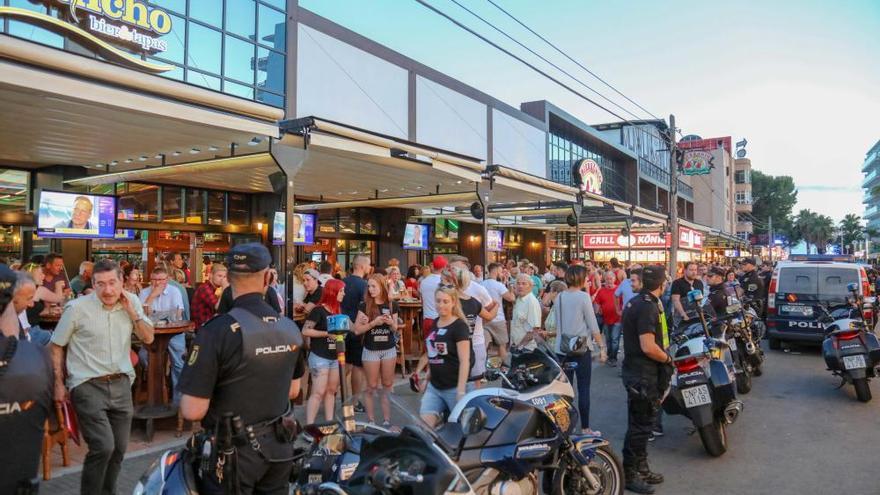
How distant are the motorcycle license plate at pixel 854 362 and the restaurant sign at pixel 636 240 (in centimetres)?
1935

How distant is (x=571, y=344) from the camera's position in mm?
6293

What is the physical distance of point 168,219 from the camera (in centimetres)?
1544

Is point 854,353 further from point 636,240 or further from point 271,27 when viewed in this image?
point 636,240

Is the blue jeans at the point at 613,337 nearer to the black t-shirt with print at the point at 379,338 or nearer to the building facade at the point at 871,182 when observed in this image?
the black t-shirt with print at the point at 379,338

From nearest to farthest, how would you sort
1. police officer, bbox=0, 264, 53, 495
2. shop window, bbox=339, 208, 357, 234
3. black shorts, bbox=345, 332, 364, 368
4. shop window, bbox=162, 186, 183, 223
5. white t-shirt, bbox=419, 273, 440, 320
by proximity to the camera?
police officer, bbox=0, 264, 53, 495, black shorts, bbox=345, 332, 364, 368, white t-shirt, bbox=419, 273, 440, 320, shop window, bbox=162, 186, 183, 223, shop window, bbox=339, 208, 357, 234

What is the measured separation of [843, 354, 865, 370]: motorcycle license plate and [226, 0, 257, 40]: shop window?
45.1ft

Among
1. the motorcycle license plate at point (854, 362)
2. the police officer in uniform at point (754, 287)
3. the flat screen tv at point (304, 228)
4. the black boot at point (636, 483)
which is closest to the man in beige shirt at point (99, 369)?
the black boot at point (636, 483)

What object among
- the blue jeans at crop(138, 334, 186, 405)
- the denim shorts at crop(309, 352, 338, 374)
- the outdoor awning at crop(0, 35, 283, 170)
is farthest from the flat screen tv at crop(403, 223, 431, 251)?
the denim shorts at crop(309, 352, 338, 374)

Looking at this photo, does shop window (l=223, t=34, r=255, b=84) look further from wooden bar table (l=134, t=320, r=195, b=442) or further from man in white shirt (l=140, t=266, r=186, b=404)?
wooden bar table (l=134, t=320, r=195, b=442)

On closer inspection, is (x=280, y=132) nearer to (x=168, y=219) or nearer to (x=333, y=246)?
(x=168, y=219)

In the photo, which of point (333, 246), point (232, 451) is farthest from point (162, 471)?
point (333, 246)

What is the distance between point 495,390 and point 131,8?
11354mm

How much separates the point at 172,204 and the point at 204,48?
4.20 m

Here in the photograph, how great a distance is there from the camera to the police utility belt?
9.32 feet
